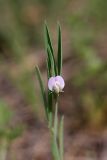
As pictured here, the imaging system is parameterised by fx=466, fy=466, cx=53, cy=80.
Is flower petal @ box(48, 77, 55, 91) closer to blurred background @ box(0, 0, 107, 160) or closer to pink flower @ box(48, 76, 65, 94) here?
pink flower @ box(48, 76, 65, 94)

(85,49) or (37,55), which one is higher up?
(37,55)

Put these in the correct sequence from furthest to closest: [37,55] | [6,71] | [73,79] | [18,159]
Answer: [37,55] → [6,71] → [73,79] → [18,159]

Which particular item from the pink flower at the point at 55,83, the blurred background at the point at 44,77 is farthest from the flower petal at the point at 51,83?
the blurred background at the point at 44,77

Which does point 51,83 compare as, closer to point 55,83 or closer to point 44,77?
point 55,83

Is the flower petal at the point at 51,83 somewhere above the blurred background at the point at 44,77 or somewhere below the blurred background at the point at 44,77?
below

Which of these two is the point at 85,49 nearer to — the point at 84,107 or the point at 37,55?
the point at 84,107

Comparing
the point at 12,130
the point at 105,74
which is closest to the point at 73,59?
the point at 105,74

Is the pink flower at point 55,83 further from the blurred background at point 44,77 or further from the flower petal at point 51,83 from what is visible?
the blurred background at point 44,77

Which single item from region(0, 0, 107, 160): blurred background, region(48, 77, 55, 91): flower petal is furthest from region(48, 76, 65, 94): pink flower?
region(0, 0, 107, 160): blurred background
